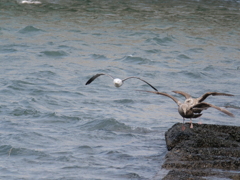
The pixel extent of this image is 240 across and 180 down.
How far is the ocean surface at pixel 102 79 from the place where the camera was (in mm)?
10320

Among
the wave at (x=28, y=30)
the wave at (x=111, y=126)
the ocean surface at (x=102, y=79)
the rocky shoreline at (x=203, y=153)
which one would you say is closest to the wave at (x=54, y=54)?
the ocean surface at (x=102, y=79)

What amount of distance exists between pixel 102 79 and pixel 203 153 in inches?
362

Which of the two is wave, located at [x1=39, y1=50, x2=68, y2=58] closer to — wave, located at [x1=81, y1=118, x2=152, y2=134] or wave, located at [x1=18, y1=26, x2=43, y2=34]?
wave, located at [x1=18, y1=26, x2=43, y2=34]

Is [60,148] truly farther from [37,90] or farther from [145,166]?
[37,90]

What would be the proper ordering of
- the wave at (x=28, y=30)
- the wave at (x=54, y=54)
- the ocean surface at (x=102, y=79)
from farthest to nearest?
the wave at (x=28, y=30), the wave at (x=54, y=54), the ocean surface at (x=102, y=79)

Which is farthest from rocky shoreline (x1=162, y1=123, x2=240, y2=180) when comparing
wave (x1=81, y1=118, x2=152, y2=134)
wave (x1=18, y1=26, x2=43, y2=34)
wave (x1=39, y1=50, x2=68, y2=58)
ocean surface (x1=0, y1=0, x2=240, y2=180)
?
wave (x1=18, y1=26, x2=43, y2=34)

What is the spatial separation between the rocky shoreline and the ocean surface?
43 centimetres

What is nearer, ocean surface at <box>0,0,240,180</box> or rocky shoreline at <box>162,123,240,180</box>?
rocky shoreline at <box>162,123,240,180</box>

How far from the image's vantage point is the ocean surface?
33.9ft

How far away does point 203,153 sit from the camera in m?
8.94

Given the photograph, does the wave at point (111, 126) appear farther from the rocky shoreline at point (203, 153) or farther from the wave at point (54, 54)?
the wave at point (54, 54)

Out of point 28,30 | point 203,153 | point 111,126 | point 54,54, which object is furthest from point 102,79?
point 203,153

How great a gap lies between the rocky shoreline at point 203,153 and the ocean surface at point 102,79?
1.42 feet

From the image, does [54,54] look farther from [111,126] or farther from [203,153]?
[203,153]
